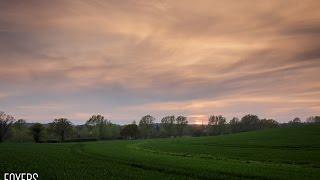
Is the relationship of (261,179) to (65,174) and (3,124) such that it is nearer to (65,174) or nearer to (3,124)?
(65,174)

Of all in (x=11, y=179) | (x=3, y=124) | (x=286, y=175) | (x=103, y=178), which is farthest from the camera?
(x=3, y=124)

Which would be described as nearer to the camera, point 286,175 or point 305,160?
point 286,175

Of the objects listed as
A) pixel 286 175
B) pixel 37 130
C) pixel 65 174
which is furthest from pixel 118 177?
pixel 37 130

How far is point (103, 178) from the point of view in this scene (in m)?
35.0

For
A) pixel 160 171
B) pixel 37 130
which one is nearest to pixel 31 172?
pixel 160 171

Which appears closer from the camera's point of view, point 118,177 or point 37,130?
point 118,177

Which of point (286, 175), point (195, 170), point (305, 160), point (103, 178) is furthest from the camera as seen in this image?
point (305, 160)

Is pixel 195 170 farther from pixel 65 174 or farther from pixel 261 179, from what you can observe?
pixel 65 174

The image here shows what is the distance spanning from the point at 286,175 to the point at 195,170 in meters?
9.31

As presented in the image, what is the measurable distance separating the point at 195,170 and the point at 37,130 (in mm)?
165834

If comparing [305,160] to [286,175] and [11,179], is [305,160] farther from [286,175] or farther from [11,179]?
[11,179]

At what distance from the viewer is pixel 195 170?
43656mm

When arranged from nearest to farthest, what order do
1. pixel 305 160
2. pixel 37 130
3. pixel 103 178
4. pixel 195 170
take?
pixel 103 178 → pixel 195 170 → pixel 305 160 → pixel 37 130

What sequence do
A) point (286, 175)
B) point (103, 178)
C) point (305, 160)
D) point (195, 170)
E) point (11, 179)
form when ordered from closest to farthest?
point (11, 179), point (103, 178), point (286, 175), point (195, 170), point (305, 160)
